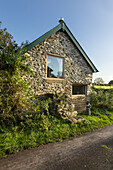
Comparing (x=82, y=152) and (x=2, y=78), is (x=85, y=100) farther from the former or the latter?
(x=2, y=78)

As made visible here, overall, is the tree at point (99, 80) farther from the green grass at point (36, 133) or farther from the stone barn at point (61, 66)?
the green grass at point (36, 133)

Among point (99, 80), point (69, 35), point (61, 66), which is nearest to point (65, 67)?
point (61, 66)

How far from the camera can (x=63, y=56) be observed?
797 centimetres

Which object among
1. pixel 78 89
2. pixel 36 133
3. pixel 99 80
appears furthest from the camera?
pixel 99 80

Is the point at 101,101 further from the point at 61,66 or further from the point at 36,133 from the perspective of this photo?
the point at 36,133

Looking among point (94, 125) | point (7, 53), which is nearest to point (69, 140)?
point (94, 125)

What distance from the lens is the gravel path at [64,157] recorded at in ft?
10.3

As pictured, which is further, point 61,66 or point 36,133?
point 61,66

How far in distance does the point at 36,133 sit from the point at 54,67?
475 cm

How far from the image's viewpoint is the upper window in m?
7.49

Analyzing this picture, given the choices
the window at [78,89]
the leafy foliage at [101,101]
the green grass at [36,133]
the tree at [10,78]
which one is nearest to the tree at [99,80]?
the leafy foliage at [101,101]

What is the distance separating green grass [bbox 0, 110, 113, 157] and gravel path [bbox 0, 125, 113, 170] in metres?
0.27

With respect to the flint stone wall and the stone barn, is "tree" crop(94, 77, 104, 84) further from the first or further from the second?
the flint stone wall

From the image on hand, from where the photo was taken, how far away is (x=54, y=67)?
7.74 meters
